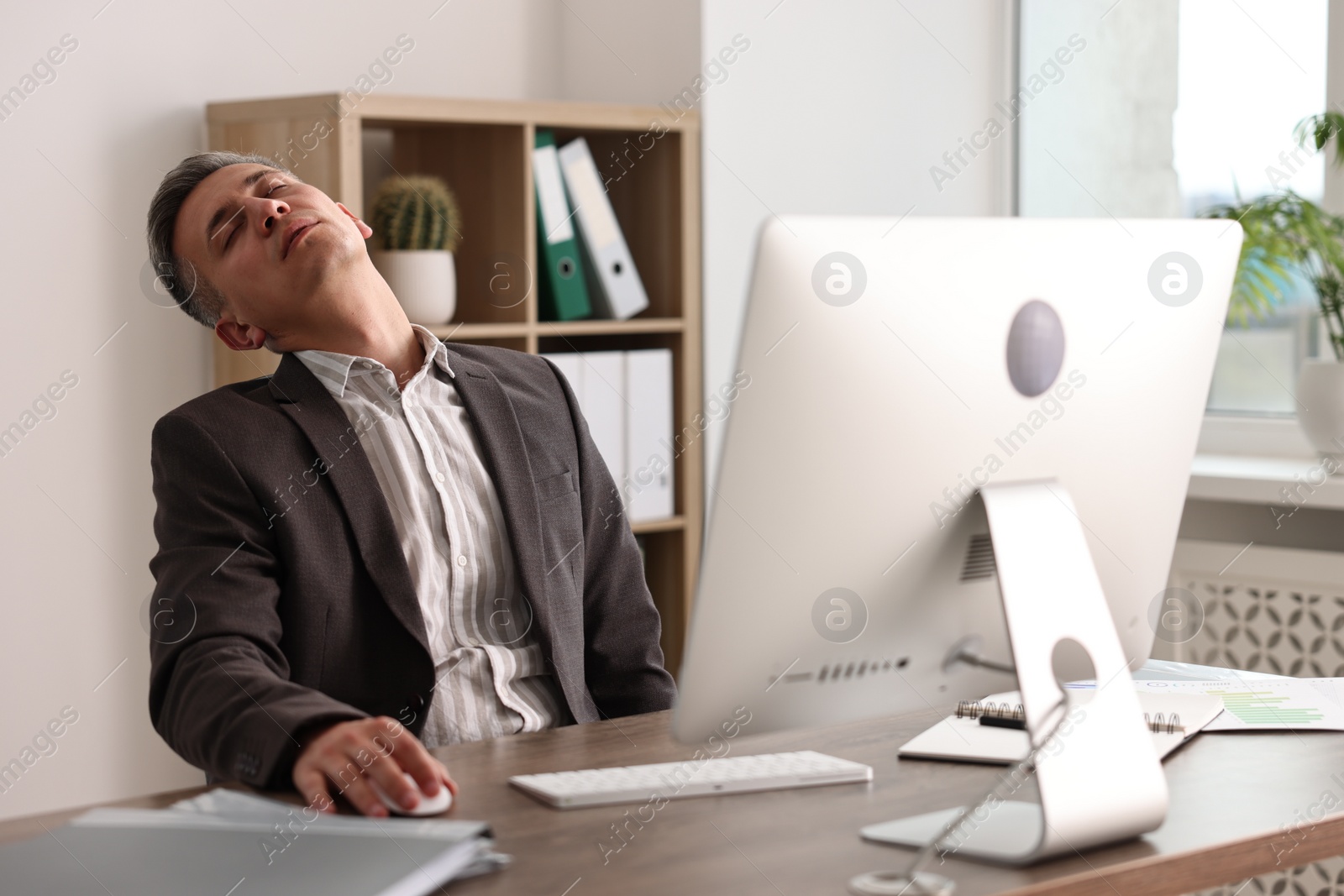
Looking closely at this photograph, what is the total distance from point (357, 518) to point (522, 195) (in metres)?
1.35

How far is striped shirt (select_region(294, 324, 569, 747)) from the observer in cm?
150

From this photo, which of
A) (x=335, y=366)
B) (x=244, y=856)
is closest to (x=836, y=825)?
(x=244, y=856)

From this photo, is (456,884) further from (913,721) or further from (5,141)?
(5,141)

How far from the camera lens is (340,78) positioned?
282cm

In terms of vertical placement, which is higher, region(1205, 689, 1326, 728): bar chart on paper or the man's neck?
the man's neck

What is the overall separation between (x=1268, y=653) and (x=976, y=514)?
6.15ft

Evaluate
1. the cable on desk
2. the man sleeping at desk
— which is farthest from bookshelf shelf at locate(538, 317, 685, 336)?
the cable on desk

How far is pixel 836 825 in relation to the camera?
105 cm

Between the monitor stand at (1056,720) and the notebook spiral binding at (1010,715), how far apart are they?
219mm

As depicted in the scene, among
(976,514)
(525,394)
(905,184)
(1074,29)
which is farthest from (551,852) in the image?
(1074,29)

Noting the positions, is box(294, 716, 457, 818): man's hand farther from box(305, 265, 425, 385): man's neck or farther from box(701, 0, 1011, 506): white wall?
box(701, 0, 1011, 506): white wall

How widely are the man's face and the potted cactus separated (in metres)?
0.87

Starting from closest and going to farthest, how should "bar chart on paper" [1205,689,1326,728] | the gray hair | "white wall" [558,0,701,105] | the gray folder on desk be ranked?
1. the gray folder on desk
2. "bar chart on paper" [1205,689,1326,728]
3. the gray hair
4. "white wall" [558,0,701,105]

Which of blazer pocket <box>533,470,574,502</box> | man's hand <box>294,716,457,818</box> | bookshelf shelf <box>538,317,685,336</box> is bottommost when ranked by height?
man's hand <box>294,716,457,818</box>
